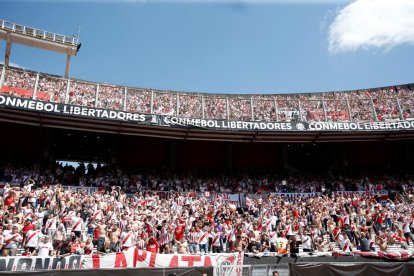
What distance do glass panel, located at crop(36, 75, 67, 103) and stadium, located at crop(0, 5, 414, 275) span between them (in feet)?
0.24

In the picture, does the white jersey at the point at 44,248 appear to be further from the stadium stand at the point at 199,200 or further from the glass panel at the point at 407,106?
the glass panel at the point at 407,106

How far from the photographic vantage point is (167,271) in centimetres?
906

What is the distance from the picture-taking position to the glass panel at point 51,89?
67.9 feet

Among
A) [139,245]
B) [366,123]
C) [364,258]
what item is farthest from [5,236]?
[366,123]

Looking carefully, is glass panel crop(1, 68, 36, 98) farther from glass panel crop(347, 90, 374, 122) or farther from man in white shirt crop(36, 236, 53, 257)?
glass panel crop(347, 90, 374, 122)

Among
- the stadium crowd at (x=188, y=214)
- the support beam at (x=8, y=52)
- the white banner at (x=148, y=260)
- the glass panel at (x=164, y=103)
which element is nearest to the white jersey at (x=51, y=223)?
the stadium crowd at (x=188, y=214)

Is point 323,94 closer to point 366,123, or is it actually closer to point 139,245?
point 366,123

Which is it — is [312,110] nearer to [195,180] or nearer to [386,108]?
[386,108]

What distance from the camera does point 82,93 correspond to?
21.9 metres

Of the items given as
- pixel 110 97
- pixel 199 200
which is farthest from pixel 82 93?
pixel 199 200

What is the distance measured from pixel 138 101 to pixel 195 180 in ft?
23.0

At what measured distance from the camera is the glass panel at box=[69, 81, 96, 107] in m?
21.5

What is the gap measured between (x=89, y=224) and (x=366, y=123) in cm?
1934

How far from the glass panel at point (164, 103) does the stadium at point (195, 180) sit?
0.10 meters
